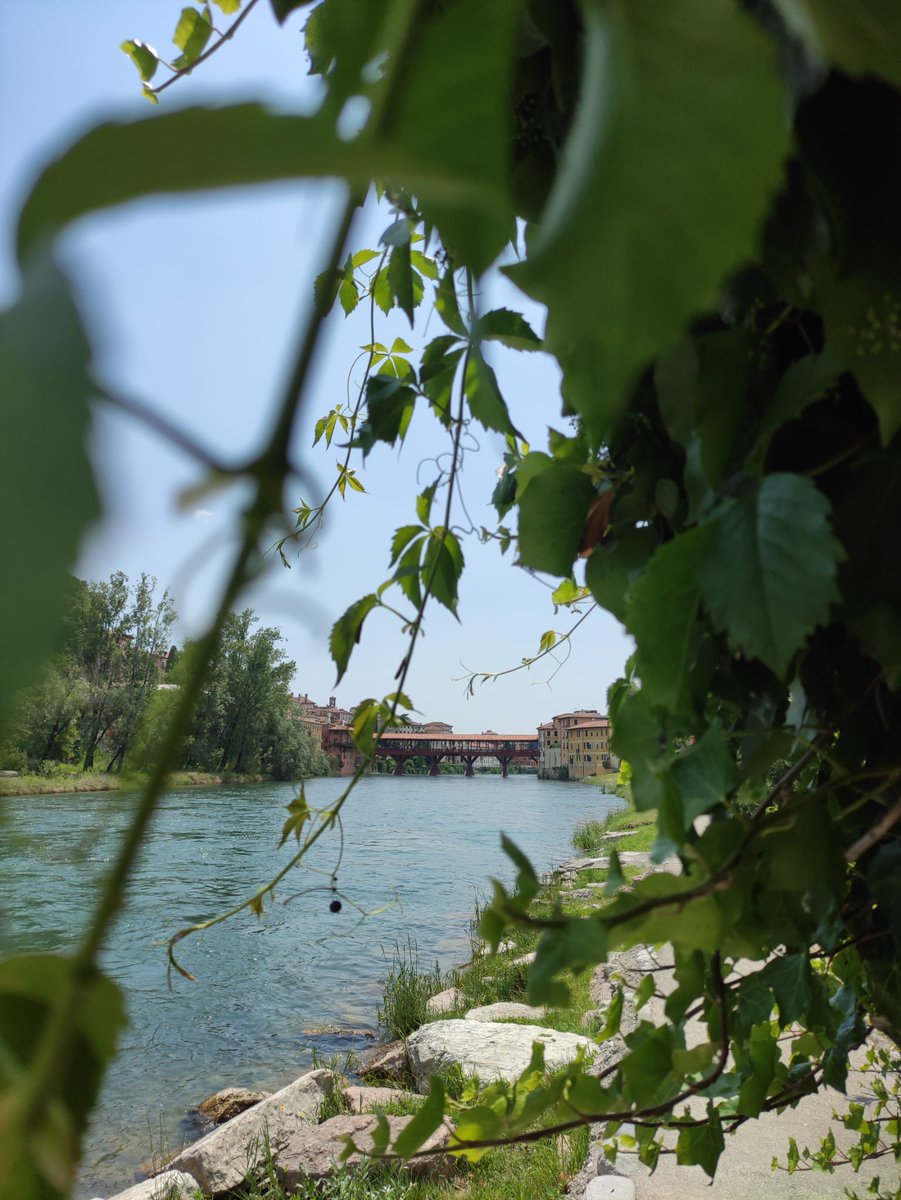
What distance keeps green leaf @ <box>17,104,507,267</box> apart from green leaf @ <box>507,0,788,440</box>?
0.02 meters

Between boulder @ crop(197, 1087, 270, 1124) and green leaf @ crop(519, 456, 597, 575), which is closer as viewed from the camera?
green leaf @ crop(519, 456, 597, 575)

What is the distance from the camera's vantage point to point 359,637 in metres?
0.43

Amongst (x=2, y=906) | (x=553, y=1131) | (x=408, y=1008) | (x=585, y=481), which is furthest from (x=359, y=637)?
(x=408, y=1008)

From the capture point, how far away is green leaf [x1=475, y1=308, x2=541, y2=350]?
1.26 ft

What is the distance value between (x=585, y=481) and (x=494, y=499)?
0.21m

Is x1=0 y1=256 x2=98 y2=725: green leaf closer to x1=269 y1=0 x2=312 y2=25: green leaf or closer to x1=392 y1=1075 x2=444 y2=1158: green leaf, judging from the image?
x1=269 y1=0 x2=312 y2=25: green leaf

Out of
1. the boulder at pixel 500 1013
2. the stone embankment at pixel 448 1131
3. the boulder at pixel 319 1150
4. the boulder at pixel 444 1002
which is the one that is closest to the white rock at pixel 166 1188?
the stone embankment at pixel 448 1131

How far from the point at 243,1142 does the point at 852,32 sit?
11.5 feet

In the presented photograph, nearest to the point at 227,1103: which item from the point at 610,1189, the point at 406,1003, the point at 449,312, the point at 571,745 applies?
the point at 406,1003

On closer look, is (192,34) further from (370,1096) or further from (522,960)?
(522,960)

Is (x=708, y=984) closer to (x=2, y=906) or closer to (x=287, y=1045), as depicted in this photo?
(x=2, y=906)

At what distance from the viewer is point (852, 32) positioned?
12 centimetres

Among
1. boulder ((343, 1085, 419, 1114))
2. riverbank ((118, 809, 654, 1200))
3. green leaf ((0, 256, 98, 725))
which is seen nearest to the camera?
green leaf ((0, 256, 98, 725))

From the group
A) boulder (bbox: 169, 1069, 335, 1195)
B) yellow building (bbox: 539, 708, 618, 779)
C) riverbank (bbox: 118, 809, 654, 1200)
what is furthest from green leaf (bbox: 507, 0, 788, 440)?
yellow building (bbox: 539, 708, 618, 779)
